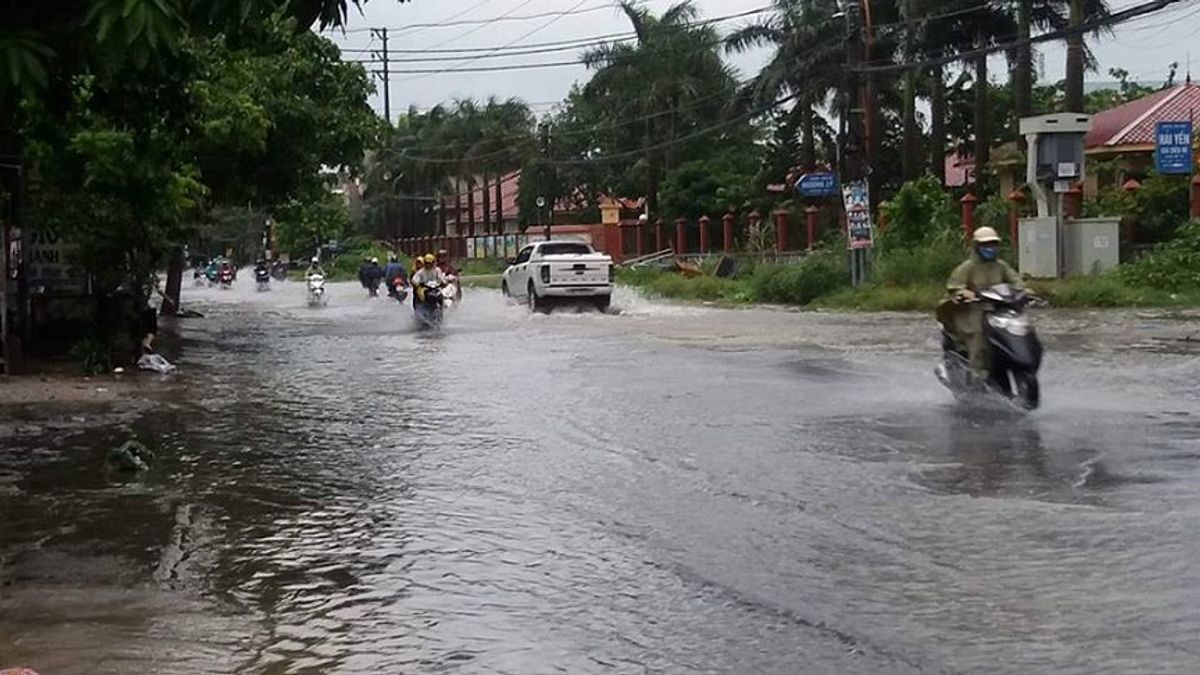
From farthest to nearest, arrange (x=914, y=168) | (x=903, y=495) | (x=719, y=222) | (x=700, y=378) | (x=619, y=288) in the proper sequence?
(x=719, y=222) < (x=914, y=168) < (x=619, y=288) < (x=700, y=378) < (x=903, y=495)

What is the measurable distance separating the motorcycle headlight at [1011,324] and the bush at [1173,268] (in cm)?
1907

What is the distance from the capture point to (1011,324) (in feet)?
41.3

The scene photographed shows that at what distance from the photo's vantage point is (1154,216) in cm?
3472

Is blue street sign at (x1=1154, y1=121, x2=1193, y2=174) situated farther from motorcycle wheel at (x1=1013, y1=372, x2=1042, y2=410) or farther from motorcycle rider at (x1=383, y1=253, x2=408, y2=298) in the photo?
motorcycle wheel at (x1=1013, y1=372, x2=1042, y2=410)

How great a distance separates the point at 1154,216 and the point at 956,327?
23.4 meters

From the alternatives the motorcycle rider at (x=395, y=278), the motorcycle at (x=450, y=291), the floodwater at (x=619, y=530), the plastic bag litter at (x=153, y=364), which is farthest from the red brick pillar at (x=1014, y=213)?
the plastic bag litter at (x=153, y=364)

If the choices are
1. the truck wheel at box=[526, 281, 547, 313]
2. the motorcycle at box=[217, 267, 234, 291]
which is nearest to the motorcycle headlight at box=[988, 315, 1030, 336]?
the truck wheel at box=[526, 281, 547, 313]

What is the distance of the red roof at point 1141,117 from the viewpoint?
43.8 m

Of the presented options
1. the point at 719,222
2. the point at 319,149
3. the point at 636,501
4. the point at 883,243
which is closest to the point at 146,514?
the point at 636,501

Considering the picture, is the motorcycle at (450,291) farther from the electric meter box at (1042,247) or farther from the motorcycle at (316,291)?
the electric meter box at (1042,247)

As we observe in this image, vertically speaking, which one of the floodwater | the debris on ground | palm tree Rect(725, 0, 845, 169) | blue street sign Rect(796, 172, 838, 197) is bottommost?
the floodwater

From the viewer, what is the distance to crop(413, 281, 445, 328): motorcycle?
92.0 feet

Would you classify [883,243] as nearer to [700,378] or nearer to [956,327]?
[700,378]

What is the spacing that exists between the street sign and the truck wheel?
22.2ft
